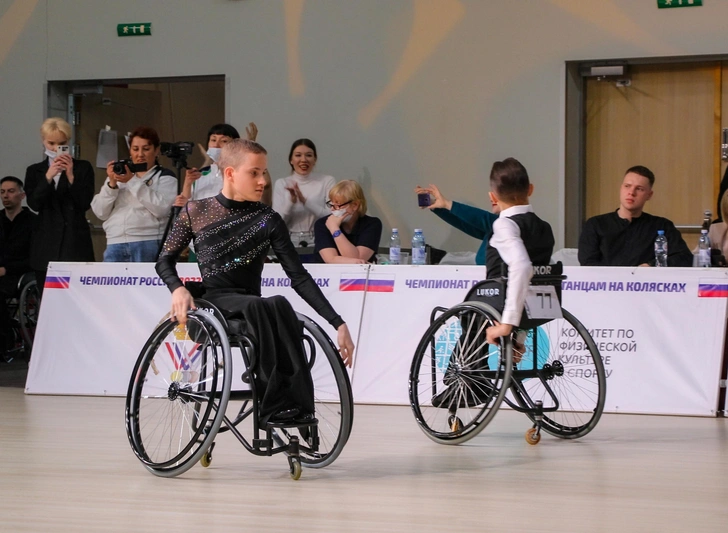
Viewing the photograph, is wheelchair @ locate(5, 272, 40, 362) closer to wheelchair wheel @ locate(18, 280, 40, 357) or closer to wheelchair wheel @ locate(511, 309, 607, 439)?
wheelchair wheel @ locate(18, 280, 40, 357)

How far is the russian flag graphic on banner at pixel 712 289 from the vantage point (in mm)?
5805

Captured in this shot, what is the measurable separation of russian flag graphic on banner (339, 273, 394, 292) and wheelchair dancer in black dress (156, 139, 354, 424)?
7.37ft

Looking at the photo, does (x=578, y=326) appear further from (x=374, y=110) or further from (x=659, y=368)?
(x=374, y=110)

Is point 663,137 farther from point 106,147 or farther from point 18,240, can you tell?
point 18,240

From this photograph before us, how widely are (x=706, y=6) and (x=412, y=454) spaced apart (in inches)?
199

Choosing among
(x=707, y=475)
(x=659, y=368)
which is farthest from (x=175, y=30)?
(x=707, y=475)

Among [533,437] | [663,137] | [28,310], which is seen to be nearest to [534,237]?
[533,437]

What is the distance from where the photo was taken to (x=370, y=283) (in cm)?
633

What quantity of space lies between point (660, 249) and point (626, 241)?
0.75 ft

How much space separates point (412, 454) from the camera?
4.53 meters

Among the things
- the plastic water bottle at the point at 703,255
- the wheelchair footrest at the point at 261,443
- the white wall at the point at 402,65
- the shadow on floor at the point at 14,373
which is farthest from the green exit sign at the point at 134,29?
the wheelchair footrest at the point at 261,443

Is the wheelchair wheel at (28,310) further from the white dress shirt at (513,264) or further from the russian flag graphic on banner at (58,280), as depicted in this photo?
the white dress shirt at (513,264)

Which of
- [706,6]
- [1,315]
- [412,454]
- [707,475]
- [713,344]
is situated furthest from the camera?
[1,315]

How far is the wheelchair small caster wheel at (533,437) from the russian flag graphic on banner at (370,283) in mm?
1755
